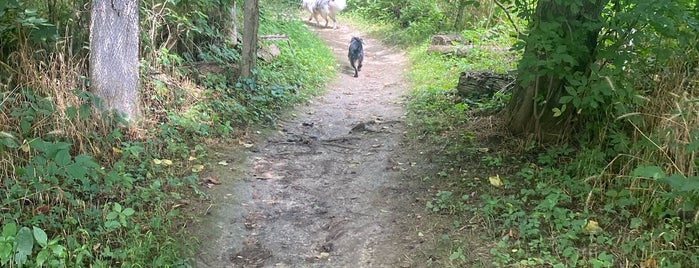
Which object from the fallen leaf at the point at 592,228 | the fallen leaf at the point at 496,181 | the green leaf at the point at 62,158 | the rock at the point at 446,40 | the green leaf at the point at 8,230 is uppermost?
the rock at the point at 446,40

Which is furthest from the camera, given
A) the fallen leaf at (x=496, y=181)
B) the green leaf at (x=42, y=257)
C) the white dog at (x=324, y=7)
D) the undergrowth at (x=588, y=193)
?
the white dog at (x=324, y=7)

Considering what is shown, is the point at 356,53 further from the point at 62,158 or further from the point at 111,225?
the point at 62,158

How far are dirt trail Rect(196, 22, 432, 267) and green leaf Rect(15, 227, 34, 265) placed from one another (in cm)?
106

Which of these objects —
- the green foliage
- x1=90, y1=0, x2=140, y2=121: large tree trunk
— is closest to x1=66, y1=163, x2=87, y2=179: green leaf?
the green foliage

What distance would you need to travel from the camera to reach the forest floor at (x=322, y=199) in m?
3.83

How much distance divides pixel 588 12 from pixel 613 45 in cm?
54

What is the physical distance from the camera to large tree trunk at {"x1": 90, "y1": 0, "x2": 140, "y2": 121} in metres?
4.82

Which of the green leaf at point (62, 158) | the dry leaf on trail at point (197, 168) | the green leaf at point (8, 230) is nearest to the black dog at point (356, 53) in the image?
the dry leaf on trail at point (197, 168)

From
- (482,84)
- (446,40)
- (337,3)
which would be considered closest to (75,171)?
(482,84)

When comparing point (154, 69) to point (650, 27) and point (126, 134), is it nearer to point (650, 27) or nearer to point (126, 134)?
point (126, 134)

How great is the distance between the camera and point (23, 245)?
2.93m

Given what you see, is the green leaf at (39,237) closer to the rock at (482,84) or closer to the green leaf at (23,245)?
the green leaf at (23,245)

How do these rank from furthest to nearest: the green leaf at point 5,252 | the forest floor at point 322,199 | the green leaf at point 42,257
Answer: the forest floor at point 322,199, the green leaf at point 42,257, the green leaf at point 5,252

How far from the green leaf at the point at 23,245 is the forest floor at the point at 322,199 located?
110 cm
